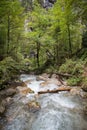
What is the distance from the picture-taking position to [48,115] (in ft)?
27.8

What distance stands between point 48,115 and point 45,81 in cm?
794

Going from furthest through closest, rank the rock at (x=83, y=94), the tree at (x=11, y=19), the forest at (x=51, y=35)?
the forest at (x=51, y=35) < the tree at (x=11, y=19) < the rock at (x=83, y=94)

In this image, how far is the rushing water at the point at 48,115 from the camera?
7563 mm

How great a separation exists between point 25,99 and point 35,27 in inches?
669

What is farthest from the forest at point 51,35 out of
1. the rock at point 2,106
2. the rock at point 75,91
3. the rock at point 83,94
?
the rock at point 2,106

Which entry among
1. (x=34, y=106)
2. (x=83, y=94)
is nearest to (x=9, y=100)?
(x=34, y=106)

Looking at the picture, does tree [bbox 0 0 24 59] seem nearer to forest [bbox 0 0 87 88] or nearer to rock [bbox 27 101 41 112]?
forest [bbox 0 0 87 88]

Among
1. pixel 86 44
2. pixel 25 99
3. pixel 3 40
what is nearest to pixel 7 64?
pixel 25 99

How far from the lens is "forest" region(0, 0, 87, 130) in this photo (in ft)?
26.8

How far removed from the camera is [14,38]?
25203 millimetres

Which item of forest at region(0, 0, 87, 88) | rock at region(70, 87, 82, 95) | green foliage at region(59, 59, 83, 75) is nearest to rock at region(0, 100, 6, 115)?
rock at region(70, 87, 82, 95)

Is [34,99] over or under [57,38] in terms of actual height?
under

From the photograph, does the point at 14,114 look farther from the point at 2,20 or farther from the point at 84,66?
the point at 2,20

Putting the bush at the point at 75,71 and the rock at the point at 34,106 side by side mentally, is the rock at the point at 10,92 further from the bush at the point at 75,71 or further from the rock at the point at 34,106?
the bush at the point at 75,71
